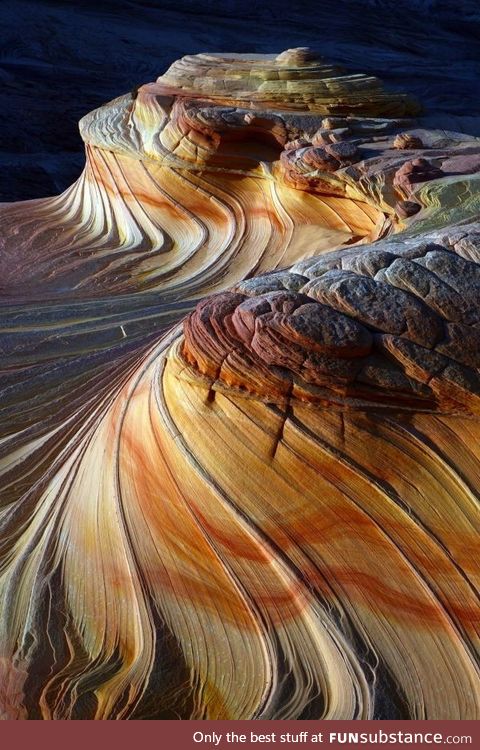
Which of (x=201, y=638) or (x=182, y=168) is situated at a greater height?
(x=182, y=168)

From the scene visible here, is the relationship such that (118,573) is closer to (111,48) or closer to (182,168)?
(182,168)

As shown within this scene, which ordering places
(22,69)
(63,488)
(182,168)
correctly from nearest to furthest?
(63,488)
(182,168)
(22,69)

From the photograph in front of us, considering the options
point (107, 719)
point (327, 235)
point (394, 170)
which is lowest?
point (107, 719)

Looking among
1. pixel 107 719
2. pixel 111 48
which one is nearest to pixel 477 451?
pixel 107 719

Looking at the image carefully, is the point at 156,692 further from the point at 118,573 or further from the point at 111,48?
the point at 111,48

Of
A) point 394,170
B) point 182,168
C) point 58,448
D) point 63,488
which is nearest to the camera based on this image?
point 63,488

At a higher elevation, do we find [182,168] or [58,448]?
[182,168]

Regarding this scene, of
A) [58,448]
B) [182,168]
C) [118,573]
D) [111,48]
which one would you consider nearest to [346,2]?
[111,48]

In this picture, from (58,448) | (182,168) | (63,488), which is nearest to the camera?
(63,488)

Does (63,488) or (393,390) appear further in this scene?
(63,488)
